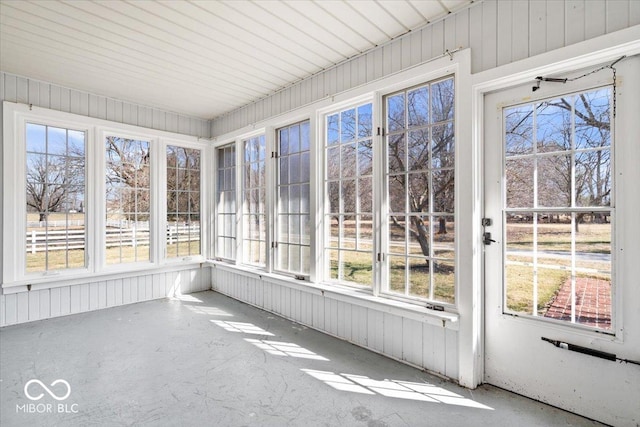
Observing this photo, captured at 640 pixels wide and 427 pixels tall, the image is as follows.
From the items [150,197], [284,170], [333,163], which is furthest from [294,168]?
[150,197]

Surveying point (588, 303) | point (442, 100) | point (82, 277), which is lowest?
point (82, 277)

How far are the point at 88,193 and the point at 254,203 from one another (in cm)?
221

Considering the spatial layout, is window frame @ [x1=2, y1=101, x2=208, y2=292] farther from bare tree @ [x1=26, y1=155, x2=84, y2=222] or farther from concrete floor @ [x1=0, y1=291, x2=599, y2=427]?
concrete floor @ [x1=0, y1=291, x2=599, y2=427]

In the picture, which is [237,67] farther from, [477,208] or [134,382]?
[134,382]

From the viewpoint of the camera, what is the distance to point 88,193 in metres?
4.14

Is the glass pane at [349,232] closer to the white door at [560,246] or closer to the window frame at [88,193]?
the white door at [560,246]

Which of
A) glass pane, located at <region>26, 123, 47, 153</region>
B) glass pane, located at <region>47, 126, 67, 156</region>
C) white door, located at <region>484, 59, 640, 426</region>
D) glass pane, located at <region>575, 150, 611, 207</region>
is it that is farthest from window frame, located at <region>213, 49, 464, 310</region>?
glass pane, located at <region>26, 123, 47, 153</region>

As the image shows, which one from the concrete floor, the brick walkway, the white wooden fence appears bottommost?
the concrete floor

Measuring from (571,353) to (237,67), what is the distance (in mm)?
3867

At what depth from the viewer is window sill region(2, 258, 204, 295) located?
362 cm

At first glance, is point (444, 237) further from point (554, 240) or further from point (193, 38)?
point (193, 38)

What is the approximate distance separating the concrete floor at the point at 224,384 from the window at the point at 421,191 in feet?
2.53

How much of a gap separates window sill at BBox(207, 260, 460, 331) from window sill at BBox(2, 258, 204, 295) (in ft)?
4.97

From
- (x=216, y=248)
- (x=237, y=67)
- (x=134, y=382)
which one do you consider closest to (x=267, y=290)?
(x=216, y=248)
